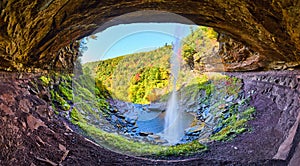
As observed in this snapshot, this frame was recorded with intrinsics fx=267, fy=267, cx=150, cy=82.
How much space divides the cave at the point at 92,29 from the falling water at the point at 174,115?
142 centimetres

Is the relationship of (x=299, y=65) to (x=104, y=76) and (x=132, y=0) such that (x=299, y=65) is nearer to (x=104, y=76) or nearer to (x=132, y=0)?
(x=132, y=0)

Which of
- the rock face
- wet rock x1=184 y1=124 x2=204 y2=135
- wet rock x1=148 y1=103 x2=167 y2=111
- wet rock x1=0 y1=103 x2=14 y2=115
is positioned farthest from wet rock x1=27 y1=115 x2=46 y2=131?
wet rock x1=148 y1=103 x2=167 y2=111

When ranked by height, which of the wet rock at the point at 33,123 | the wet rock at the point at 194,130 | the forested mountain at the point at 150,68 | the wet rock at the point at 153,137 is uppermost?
the forested mountain at the point at 150,68

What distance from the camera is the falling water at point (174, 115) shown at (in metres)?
4.73

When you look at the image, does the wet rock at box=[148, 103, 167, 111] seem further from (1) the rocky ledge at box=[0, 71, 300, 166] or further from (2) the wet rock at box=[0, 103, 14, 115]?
(2) the wet rock at box=[0, 103, 14, 115]

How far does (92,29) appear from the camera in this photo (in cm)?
284

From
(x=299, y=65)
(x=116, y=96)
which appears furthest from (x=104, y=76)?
(x=299, y=65)

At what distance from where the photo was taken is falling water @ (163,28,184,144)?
473 cm

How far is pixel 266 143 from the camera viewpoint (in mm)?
2936

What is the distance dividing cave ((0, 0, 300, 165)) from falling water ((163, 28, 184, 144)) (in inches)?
55.9

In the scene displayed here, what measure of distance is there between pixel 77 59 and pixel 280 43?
4249mm

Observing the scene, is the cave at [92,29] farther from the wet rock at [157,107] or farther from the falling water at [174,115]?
the wet rock at [157,107]

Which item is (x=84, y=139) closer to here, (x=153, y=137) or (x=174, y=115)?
(x=153, y=137)

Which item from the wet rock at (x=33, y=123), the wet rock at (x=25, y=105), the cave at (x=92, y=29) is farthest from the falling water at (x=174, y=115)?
the wet rock at (x=25, y=105)
